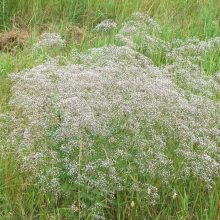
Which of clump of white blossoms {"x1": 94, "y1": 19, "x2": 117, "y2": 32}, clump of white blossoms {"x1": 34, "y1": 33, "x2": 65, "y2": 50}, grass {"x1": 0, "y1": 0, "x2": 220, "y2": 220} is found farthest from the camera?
clump of white blossoms {"x1": 94, "y1": 19, "x2": 117, "y2": 32}

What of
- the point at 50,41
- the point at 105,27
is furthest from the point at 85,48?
the point at 105,27

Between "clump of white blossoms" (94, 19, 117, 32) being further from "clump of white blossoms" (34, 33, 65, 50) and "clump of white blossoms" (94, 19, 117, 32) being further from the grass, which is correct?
"clump of white blossoms" (34, 33, 65, 50)

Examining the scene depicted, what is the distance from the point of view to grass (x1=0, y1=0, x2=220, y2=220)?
2838 millimetres

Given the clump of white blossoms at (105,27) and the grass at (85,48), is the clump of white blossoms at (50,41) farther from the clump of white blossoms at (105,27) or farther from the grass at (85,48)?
the clump of white blossoms at (105,27)

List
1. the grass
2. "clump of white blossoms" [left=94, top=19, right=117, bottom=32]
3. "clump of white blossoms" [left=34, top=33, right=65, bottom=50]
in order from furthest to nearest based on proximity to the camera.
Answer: "clump of white blossoms" [left=94, top=19, right=117, bottom=32] < "clump of white blossoms" [left=34, top=33, right=65, bottom=50] < the grass

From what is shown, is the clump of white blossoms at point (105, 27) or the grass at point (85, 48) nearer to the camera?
the grass at point (85, 48)

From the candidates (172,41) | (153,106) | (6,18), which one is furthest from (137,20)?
(153,106)

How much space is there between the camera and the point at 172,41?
498cm

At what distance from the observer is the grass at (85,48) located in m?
2.84

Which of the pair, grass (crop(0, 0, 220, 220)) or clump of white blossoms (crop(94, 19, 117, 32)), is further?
clump of white blossoms (crop(94, 19, 117, 32))

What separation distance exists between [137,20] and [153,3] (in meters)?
0.67

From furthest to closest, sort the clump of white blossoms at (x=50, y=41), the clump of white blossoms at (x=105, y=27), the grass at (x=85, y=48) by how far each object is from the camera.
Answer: the clump of white blossoms at (x=105, y=27) → the clump of white blossoms at (x=50, y=41) → the grass at (x=85, y=48)

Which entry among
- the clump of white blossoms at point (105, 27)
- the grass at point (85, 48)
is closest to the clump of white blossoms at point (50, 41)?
the grass at point (85, 48)

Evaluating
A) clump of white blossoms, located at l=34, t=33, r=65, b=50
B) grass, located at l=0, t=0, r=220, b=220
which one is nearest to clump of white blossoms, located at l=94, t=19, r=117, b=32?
grass, located at l=0, t=0, r=220, b=220
